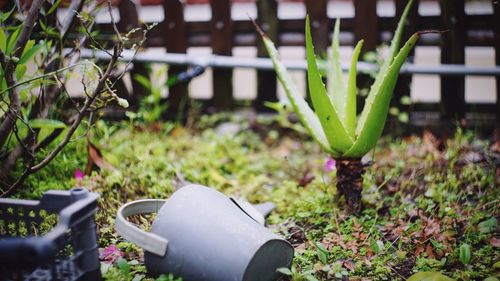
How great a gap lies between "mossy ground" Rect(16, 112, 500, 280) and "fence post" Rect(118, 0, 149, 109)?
365 millimetres

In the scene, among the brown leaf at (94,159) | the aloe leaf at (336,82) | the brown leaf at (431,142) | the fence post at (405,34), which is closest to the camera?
the aloe leaf at (336,82)

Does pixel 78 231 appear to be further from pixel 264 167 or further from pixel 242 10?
pixel 242 10

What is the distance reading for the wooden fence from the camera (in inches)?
109

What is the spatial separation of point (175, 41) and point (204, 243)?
219 cm

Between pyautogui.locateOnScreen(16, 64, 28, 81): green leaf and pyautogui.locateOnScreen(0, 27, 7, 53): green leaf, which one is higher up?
pyautogui.locateOnScreen(0, 27, 7, 53): green leaf

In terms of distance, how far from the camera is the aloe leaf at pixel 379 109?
159cm

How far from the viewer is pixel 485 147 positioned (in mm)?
2201

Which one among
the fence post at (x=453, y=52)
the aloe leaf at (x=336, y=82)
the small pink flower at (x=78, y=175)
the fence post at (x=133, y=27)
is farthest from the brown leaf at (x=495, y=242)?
the fence post at (x=133, y=27)

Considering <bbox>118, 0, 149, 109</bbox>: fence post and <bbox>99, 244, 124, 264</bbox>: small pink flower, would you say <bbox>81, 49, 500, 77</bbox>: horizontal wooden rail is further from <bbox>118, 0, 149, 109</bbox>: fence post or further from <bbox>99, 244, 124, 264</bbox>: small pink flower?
<bbox>99, 244, 124, 264</bbox>: small pink flower

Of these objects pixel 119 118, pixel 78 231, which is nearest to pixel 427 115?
pixel 119 118

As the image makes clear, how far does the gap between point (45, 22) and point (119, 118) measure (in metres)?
1.38

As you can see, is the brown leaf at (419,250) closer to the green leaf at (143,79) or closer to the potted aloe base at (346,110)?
the potted aloe base at (346,110)

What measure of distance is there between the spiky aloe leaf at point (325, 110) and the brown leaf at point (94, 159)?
1.08 metres

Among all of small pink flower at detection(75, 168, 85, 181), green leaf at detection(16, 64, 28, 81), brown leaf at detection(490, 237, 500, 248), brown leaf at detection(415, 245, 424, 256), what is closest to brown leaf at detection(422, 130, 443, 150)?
brown leaf at detection(490, 237, 500, 248)
